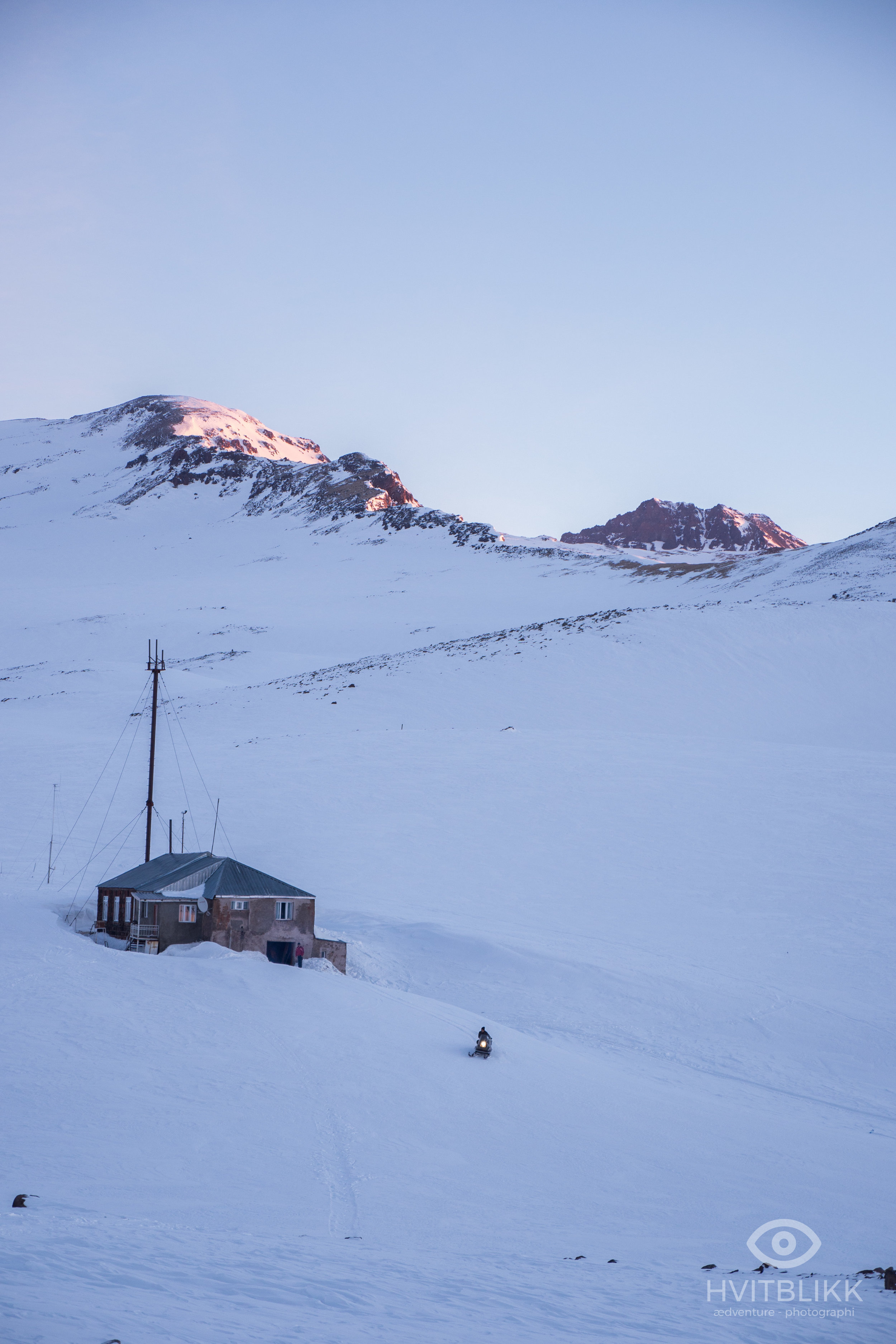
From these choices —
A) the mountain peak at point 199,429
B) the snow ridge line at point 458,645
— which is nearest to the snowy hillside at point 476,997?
the snow ridge line at point 458,645

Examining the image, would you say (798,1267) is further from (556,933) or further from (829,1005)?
(556,933)

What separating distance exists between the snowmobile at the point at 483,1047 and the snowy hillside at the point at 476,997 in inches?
9.5

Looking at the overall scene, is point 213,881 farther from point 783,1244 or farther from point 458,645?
point 458,645

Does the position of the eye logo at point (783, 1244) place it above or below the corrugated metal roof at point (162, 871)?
below

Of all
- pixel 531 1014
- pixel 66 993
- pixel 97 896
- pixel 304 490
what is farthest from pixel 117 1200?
pixel 304 490

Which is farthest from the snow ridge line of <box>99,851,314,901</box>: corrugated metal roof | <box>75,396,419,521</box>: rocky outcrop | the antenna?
<box>75,396,419,521</box>: rocky outcrop

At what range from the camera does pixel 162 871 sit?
75.7 ft

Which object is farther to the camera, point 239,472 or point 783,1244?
point 239,472

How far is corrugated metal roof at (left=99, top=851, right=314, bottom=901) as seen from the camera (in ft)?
71.8

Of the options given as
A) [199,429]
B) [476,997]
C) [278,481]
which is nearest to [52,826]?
[476,997]

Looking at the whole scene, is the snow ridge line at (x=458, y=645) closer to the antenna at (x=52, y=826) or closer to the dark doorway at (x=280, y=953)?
the antenna at (x=52, y=826)

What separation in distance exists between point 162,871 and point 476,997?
25.3 feet

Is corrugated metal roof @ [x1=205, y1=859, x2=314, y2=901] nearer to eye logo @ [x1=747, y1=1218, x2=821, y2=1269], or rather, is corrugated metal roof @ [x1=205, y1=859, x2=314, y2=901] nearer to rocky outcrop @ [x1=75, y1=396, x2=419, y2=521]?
eye logo @ [x1=747, y1=1218, x2=821, y2=1269]

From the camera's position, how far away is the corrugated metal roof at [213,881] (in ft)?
71.8
